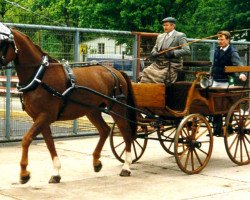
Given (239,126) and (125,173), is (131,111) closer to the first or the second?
(125,173)

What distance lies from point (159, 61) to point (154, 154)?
2.34 m

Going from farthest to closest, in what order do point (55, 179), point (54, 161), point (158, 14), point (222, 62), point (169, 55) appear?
point (158, 14), point (222, 62), point (169, 55), point (54, 161), point (55, 179)

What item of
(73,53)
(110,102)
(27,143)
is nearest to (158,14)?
(73,53)

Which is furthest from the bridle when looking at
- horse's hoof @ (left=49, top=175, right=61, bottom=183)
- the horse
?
horse's hoof @ (left=49, top=175, right=61, bottom=183)

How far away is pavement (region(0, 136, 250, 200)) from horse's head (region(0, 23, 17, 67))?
1.73 meters

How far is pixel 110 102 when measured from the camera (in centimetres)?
894

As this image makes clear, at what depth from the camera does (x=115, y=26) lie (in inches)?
1598

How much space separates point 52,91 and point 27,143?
79cm

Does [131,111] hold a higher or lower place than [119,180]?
higher

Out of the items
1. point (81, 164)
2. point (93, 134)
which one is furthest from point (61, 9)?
point (81, 164)

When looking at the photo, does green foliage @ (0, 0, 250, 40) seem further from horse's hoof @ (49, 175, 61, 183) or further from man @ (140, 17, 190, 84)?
horse's hoof @ (49, 175, 61, 183)

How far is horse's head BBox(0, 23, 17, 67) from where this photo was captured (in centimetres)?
771

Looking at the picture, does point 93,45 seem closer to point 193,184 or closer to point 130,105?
point 130,105

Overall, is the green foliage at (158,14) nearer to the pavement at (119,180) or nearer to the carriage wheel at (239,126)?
the carriage wheel at (239,126)
